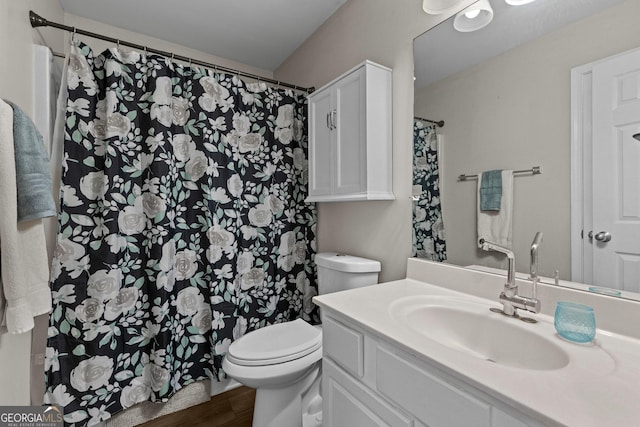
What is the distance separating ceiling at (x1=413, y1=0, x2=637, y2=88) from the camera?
91 centimetres

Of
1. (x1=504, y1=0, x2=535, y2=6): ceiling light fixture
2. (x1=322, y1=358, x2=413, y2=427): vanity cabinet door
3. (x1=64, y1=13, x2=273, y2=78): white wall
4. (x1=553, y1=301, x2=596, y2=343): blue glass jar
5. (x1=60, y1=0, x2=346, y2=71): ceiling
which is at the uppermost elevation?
(x1=60, y1=0, x2=346, y2=71): ceiling

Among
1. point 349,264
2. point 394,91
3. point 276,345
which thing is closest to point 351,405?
point 276,345

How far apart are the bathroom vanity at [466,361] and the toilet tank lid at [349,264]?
0.27 metres

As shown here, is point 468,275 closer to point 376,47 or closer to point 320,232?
point 320,232

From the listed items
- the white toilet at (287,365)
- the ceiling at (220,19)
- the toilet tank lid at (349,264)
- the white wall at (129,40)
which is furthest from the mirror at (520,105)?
the white wall at (129,40)

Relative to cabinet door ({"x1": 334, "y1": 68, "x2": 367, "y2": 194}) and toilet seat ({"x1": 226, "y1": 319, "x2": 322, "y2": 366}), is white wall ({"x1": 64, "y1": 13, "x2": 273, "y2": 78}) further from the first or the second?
toilet seat ({"x1": 226, "y1": 319, "x2": 322, "y2": 366})

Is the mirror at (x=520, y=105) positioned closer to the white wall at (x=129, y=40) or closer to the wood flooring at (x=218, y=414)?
the wood flooring at (x=218, y=414)

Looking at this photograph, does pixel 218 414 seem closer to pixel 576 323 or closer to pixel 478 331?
pixel 478 331

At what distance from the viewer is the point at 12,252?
875 mm

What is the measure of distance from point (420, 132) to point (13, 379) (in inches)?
80.2

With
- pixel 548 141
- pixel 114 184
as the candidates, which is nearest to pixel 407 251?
pixel 548 141

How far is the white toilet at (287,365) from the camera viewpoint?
4.11ft

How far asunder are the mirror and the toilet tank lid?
1.34 ft

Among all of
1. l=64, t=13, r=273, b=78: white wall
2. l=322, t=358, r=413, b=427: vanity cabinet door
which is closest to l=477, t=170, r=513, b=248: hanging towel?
l=322, t=358, r=413, b=427: vanity cabinet door
